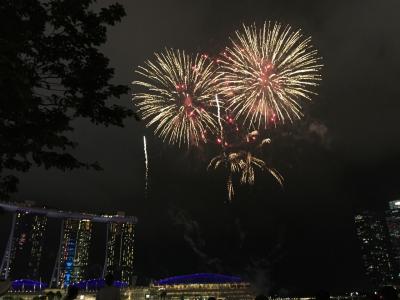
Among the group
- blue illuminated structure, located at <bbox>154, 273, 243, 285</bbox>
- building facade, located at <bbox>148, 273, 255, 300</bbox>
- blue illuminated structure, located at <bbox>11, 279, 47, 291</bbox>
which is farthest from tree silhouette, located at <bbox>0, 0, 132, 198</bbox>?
blue illuminated structure, located at <bbox>11, 279, 47, 291</bbox>

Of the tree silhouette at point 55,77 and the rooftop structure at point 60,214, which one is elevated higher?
the rooftop structure at point 60,214

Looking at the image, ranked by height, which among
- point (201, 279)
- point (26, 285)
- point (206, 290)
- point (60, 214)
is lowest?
point (206, 290)

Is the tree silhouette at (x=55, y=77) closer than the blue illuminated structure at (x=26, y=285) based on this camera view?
Yes

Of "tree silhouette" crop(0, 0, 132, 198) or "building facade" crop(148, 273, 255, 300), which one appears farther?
"building facade" crop(148, 273, 255, 300)

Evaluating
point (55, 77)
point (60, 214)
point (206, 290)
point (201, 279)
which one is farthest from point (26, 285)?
point (55, 77)

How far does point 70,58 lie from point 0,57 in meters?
4.58

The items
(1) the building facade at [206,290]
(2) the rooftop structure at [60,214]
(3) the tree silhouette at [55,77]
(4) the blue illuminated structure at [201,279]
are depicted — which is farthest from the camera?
(4) the blue illuminated structure at [201,279]

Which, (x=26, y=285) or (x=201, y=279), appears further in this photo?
(x=26, y=285)

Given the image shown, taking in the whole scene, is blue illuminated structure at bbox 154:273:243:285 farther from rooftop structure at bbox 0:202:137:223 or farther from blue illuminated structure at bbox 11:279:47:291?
blue illuminated structure at bbox 11:279:47:291

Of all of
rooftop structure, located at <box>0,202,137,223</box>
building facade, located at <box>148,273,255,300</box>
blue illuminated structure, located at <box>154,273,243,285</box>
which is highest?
rooftop structure, located at <box>0,202,137,223</box>

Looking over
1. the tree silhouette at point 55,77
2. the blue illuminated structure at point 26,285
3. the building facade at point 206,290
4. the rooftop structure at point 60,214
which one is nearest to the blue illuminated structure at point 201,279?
the building facade at point 206,290

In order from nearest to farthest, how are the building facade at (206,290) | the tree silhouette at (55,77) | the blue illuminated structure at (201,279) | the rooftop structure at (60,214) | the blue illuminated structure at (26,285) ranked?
the tree silhouette at (55,77) → the building facade at (206,290) → the rooftop structure at (60,214) → the blue illuminated structure at (201,279) → the blue illuminated structure at (26,285)

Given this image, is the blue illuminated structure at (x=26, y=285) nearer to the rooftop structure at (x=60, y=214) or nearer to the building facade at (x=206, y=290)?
the rooftop structure at (x=60, y=214)

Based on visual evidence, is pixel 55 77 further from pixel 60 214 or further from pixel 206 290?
pixel 60 214
